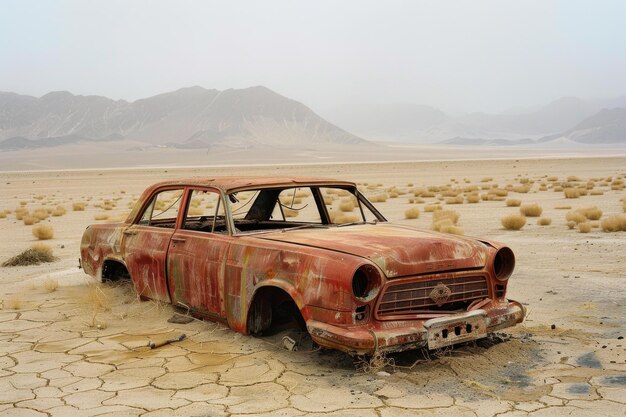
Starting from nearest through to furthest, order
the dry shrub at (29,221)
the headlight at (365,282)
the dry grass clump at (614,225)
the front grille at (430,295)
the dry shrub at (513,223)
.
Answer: the headlight at (365,282)
the front grille at (430,295)
the dry grass clump at (614,225)
the dry shrub at (513,223)
the dry shrub at (29,221)

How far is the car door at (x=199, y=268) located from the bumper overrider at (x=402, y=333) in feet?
4.03

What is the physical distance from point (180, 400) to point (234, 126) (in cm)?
19086

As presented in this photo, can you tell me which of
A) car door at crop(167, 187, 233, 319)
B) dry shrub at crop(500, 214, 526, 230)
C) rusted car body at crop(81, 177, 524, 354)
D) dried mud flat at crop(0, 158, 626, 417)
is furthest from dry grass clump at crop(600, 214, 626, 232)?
car door at crop(167, 187, 233, 319)

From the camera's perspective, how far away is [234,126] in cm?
19325

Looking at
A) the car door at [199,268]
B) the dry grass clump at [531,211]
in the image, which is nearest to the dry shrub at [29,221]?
the dry grass clump at [531,211]

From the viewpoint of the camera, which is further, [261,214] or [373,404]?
[261,214]

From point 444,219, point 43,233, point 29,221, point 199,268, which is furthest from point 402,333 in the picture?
point 29,221

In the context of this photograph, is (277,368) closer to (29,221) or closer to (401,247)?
(401,247)

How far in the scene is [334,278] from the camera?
4996mm

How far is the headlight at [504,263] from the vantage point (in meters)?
5.93

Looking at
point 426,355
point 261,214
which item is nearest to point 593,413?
point 426,355

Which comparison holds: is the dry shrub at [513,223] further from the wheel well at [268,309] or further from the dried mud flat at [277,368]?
the wheel well at [268,309]

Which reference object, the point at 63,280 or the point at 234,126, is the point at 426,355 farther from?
the point at 234,126

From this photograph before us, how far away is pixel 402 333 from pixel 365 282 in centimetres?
45
